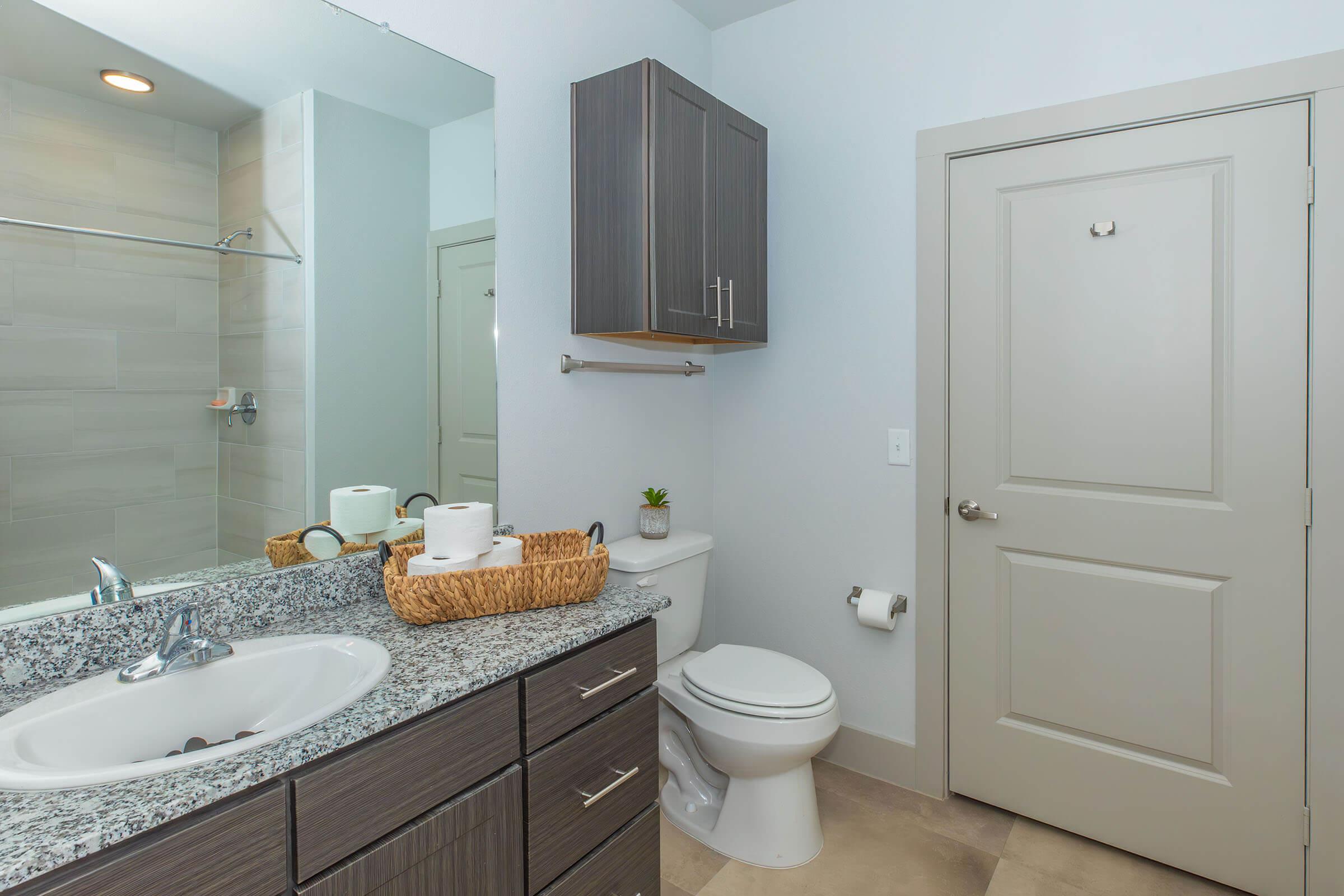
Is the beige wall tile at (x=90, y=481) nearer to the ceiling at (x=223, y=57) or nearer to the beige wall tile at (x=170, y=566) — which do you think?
the beige wall tile at (x=170, y=566)

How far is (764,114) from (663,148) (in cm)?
79

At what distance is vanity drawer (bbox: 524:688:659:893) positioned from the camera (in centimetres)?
123

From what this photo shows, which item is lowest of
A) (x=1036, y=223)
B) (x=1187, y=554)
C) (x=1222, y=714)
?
(x=1222, y=714)

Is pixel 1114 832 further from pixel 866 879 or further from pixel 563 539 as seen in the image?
pixel 563 539

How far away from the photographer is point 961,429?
2.11 m

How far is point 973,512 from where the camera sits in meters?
2.10

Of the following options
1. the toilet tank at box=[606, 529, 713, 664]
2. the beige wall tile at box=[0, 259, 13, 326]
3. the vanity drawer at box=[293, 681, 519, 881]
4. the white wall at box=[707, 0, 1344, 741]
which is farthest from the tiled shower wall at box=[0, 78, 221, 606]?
the white wall at box=[707, 0, 1344, 741]

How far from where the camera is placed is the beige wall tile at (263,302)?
4.31 ft

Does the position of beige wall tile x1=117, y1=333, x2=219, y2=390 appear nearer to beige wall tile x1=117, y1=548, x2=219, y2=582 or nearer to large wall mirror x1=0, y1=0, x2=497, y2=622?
large wall mirror x1=0, y1=0, x2=497, y2=622

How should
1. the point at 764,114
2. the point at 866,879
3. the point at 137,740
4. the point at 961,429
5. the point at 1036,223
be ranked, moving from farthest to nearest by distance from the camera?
1. the point at 764,114
2. the point at 961,429
3. the point at 1036,223
4. the point at 866,879
5. the point at 137,740

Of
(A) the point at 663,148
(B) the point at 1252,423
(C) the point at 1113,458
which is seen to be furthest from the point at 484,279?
(B) the point at 1252,423

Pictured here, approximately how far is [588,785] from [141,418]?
102cm

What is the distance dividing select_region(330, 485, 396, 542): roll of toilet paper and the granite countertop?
155mm

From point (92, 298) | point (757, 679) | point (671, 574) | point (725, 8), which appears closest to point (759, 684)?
point (757, 679)
